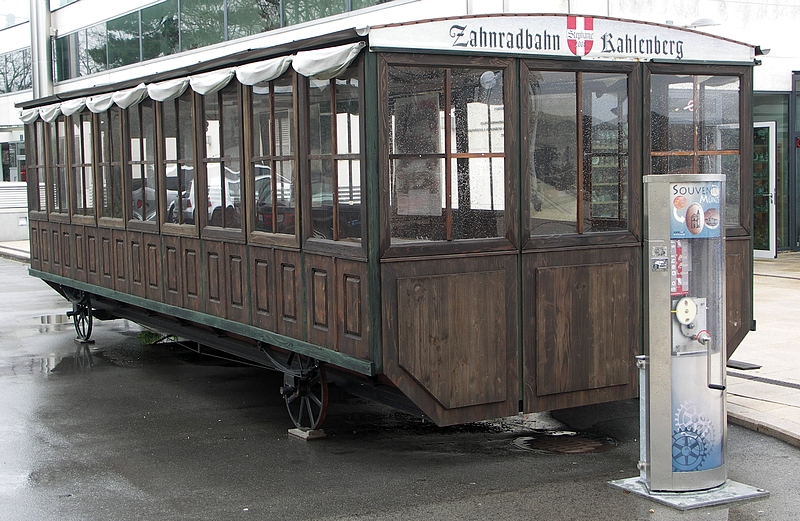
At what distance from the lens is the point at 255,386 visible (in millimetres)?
10148

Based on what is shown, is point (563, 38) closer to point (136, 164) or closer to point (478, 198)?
point (478, 198)

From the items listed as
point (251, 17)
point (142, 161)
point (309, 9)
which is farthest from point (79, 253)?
point (251, 17)

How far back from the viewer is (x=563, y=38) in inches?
283

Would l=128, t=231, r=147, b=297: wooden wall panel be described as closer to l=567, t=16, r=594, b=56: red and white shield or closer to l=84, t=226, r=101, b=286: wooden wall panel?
l=84, t=226, r=101, b=286: wooden wall panel

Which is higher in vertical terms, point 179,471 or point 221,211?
point 221,211

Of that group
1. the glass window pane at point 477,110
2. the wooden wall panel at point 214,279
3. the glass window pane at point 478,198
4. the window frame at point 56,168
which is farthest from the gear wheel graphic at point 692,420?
the window frame at point 56,168

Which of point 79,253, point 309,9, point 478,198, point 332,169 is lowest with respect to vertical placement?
point 79,253

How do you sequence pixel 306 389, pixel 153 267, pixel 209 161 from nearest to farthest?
pixel 306 389 → pixel 209 161 → pixel 153 267

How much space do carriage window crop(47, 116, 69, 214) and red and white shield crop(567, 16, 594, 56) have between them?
726 centimetres

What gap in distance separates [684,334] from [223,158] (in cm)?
430

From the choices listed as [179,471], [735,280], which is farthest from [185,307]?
[735,280]

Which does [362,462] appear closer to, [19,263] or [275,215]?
[275,215]

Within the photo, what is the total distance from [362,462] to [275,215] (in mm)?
2057

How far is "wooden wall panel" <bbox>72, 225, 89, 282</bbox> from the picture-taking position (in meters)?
12.1
